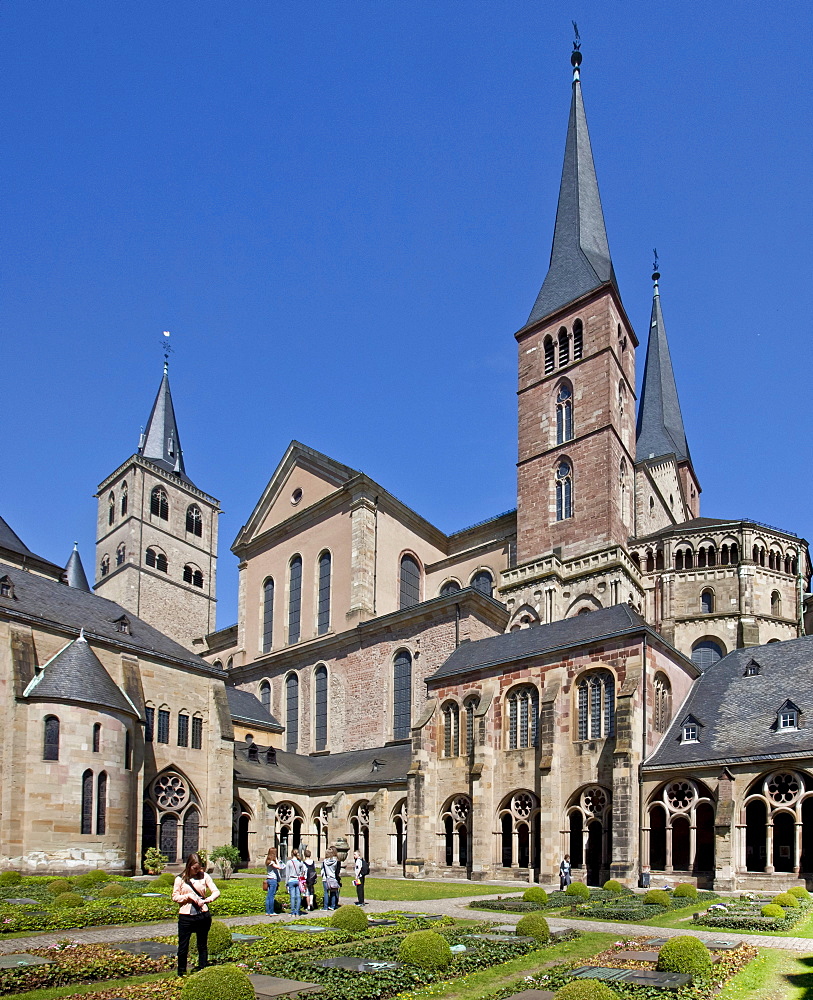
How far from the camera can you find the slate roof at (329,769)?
43406 millimetres

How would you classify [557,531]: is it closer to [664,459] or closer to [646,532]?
[646,532]

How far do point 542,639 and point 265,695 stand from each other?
25.5 metres

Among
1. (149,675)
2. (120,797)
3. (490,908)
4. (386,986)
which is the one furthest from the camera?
(149,675)

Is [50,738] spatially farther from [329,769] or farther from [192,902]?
[192,902]

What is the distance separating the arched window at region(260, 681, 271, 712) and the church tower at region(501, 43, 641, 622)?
1775 centimetres

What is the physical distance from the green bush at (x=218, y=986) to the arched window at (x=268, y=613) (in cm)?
4951

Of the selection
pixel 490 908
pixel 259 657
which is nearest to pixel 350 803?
pixel 259 657

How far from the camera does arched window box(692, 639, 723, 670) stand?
49375 mm

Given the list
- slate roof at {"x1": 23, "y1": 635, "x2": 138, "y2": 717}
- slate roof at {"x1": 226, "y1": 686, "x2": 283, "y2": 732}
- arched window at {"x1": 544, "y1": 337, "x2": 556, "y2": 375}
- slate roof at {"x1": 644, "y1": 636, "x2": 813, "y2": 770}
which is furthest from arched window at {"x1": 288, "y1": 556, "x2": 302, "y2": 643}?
slate roof at {"x1": 644, "y1": 636, "x2": 813, "y2": 770}

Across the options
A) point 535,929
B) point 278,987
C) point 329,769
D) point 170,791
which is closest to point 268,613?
point 329,769

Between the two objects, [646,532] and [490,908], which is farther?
[646,532]

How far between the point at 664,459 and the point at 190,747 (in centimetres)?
3876

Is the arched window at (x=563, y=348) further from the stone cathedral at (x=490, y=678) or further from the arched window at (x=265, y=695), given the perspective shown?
the arched window at (x=265, y=695)

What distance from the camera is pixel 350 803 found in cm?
4409
